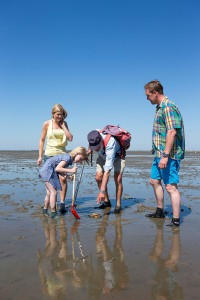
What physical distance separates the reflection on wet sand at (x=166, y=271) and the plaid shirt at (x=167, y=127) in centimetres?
136

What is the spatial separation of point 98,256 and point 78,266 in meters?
0.38

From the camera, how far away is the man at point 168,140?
4.90 m

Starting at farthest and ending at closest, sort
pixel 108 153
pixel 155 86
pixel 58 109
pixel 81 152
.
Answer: pixel 58 109
pixel 81 152
pixel 108 153
pixel 155 86

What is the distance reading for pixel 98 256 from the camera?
11.7 ft

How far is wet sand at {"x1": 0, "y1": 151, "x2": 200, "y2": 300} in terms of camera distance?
271cm

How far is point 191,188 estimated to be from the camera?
938 centimetres

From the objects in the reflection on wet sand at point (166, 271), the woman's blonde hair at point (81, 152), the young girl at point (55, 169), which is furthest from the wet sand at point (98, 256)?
the woman's blonde hair at point (81, 152)

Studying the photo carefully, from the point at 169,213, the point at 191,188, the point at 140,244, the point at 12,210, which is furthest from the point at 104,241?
the point at 191,188

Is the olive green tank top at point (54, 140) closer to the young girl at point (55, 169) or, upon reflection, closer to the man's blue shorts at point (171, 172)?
the young girl at point (55, 169)

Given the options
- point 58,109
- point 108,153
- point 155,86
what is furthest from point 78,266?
point 58,109

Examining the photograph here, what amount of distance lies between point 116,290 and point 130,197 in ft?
17.3

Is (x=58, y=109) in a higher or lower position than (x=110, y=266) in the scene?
higher

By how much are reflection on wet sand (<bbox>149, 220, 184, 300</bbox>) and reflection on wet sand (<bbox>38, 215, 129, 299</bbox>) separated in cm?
30

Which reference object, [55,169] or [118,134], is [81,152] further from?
[118,134]
